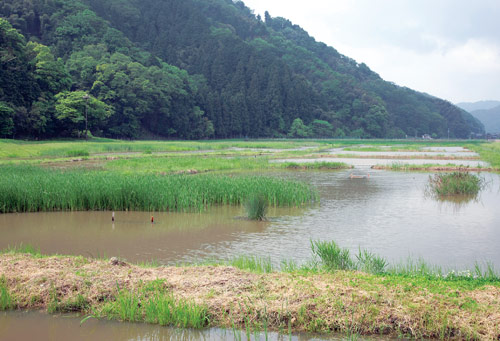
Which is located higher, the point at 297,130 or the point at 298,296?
the point at 297,130

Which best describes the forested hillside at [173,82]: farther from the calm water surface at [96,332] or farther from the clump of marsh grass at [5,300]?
the calm water surface at [96,332]

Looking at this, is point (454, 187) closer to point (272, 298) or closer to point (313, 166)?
point (313, 166)

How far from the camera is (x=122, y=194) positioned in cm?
1416

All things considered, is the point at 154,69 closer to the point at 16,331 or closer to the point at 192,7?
the point at 192,7

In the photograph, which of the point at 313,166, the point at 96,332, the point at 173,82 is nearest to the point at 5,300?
the point at 96,332

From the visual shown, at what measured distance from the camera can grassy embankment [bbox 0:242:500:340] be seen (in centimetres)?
519

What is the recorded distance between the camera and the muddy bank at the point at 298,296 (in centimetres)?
517

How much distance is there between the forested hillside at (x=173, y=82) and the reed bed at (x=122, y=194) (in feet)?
120

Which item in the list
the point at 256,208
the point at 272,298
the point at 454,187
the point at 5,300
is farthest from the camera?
the point at 454,187

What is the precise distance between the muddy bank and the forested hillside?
4575 cm

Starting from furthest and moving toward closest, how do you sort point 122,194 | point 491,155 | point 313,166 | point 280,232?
point 491,155
point 313,166
point 122,194
point 280,232

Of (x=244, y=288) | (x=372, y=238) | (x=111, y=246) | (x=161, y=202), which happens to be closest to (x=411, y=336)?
(x=244, y=288)

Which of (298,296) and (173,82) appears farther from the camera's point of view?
(173,82)

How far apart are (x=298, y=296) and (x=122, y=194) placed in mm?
9696
